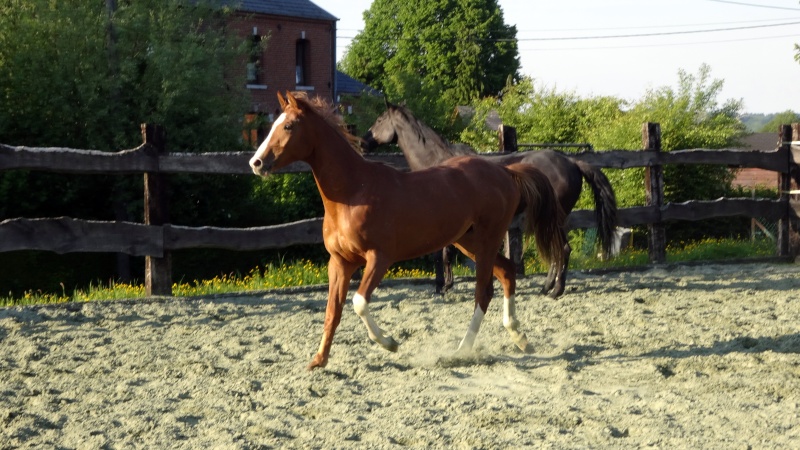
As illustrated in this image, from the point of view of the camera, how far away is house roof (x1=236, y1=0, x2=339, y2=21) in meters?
32.6

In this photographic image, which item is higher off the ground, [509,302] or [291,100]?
[291,100]

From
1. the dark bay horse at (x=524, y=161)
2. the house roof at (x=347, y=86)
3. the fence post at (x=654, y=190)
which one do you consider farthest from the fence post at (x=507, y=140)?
the house roof at (x=347, y=86)

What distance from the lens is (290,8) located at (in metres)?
33.9

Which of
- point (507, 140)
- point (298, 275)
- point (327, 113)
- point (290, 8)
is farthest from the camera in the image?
point (290, 8)

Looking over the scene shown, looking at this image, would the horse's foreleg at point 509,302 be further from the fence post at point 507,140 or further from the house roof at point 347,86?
the house roof at point 347,86

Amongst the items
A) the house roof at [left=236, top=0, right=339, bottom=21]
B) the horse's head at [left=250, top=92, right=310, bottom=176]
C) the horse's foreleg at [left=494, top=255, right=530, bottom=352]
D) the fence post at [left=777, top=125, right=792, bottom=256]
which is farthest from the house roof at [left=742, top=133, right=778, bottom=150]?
the horse's head at [left=250, top=92, right=310, bottom=176]

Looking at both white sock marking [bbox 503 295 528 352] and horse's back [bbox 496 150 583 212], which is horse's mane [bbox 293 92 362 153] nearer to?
white sock marking [bbox 503 295 528 352]

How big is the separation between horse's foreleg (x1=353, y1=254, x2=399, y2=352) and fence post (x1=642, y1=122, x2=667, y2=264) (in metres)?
6.39

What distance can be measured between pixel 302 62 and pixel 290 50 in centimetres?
109

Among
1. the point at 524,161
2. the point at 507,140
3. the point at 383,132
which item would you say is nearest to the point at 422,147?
the point at 383,132

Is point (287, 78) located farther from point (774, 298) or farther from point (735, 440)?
point (735, 440)

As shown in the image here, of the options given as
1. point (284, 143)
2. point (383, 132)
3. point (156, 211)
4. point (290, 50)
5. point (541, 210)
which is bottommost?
point (156, 211)

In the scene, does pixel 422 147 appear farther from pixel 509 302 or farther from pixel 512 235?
pixel 509 302

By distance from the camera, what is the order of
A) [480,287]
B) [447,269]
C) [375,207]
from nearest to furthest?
[375,207] → [480,287] → [447,269]
